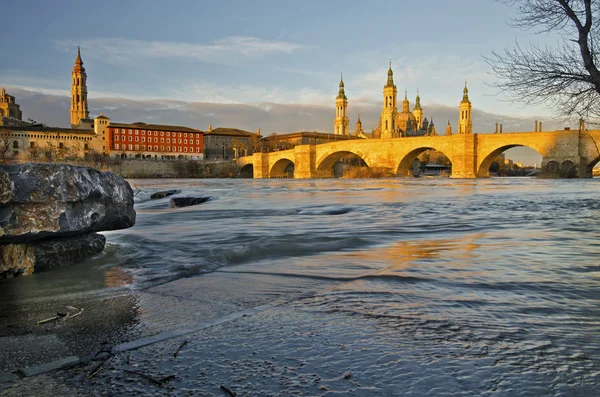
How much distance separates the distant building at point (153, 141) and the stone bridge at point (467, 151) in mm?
29269

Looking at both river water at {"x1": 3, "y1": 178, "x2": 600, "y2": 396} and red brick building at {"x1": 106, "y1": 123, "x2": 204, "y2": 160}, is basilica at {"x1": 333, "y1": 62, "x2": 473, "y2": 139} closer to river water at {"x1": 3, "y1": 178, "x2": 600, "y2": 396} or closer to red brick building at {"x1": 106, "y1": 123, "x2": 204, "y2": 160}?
red brick building at {"x1": 106, "y1": 123, "x2": 204, "y2": 160}

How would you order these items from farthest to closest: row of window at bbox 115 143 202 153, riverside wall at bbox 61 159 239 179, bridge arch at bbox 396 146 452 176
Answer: row of window at bbox 115 143 202 153
riverside wall at bbox 61 159 239 179
bridge arch at bbox 396 146 452 176

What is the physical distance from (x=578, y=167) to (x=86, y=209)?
4566 cm

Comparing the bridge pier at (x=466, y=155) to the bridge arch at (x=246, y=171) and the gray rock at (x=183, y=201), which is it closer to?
the gray rock at (x=183, y=201)

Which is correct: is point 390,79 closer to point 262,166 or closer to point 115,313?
point 262,166

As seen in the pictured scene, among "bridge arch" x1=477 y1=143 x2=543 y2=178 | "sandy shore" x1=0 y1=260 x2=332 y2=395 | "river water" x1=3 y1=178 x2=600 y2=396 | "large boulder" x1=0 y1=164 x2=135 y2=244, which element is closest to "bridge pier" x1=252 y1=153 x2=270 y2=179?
"bridge arch" x1=477 y1=143 x2=543 y2=178

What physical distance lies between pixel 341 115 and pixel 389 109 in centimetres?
2928

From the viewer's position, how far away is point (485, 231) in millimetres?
6047

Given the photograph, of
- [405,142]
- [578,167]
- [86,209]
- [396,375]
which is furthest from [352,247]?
[405,142]

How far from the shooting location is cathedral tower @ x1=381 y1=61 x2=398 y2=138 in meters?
84.9

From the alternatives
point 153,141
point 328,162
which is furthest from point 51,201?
point 153,141

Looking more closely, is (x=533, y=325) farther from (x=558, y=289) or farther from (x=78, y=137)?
(x=78, y=137)

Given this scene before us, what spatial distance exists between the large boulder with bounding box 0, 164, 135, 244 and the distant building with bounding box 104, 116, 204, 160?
79.8m

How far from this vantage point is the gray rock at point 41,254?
3369 mm
